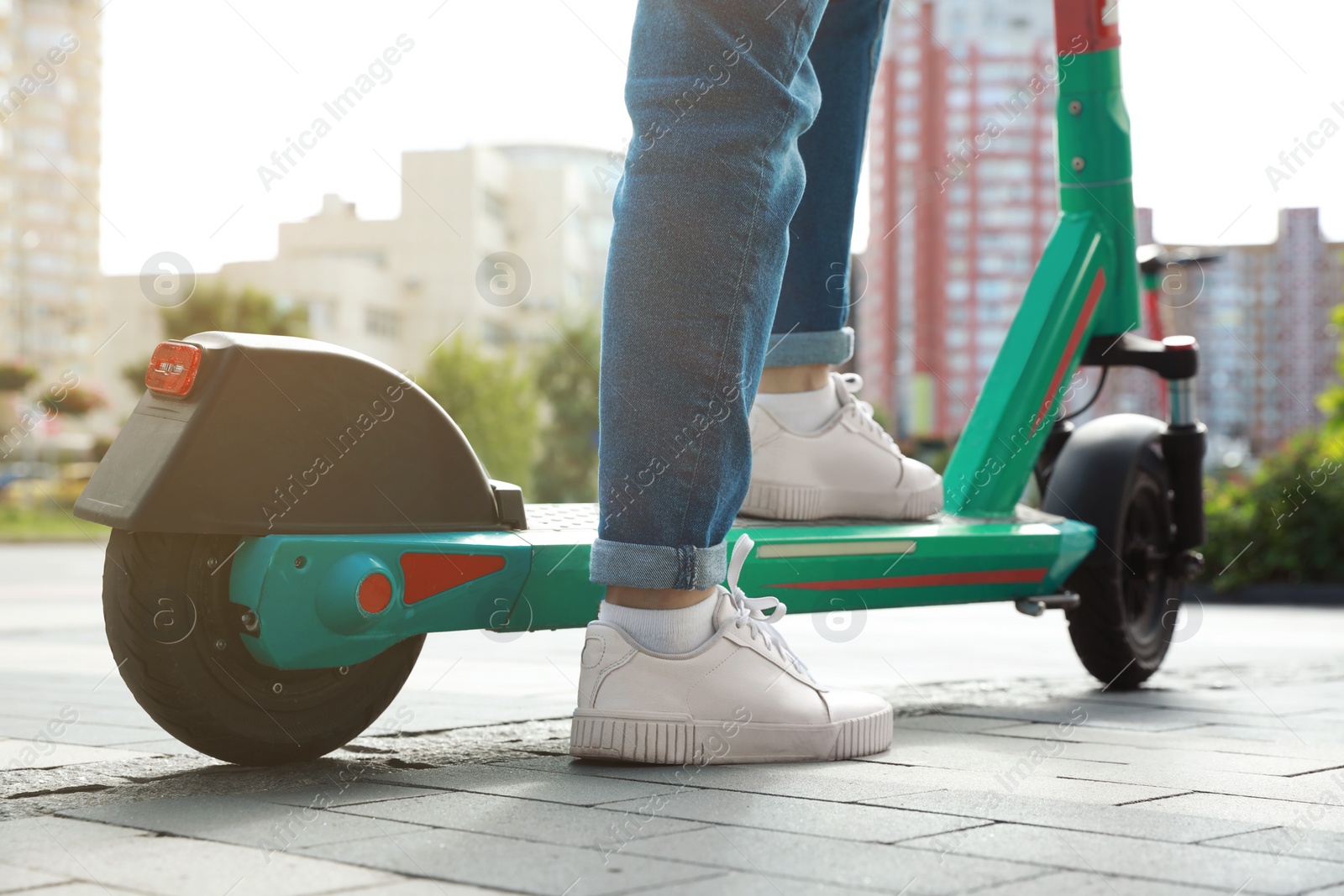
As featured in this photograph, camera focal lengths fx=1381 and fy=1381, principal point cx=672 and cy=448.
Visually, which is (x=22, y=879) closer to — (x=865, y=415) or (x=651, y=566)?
(x=651, y=566)

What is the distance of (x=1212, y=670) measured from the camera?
3.35 meters

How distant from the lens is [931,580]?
7.93 ft

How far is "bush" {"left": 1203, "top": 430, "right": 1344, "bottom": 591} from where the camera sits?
9148 millimetres

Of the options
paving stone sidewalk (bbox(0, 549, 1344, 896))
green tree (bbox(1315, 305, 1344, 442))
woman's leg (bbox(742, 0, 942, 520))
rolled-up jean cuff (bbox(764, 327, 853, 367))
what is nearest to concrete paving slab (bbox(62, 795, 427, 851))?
paving stone sidewalk (bbox(0, 549, 1344, 896))

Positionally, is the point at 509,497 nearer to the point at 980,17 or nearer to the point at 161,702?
the point at 161,702

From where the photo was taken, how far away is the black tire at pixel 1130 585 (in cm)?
281

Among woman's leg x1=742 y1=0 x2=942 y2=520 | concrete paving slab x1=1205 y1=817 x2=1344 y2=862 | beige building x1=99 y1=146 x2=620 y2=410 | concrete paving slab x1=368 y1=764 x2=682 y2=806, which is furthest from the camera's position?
beige building x1=99 y1=146 x2=620 y2=410

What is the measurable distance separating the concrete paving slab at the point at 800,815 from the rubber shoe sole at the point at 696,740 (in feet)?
0.57

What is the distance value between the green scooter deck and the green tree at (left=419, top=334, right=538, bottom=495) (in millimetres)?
35880

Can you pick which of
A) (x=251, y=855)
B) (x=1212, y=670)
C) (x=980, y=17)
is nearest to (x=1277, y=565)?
(x=1212, y=670)

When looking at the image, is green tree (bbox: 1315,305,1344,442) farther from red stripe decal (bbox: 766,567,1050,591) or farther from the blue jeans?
the blue jeans

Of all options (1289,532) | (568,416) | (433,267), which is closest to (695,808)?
(1289,532)

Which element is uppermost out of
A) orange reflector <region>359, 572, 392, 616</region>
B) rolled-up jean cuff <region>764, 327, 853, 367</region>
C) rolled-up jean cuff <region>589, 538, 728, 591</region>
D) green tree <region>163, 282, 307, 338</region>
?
green tree <region>163, 282, 307, 338</region>

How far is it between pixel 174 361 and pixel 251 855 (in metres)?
0.70
